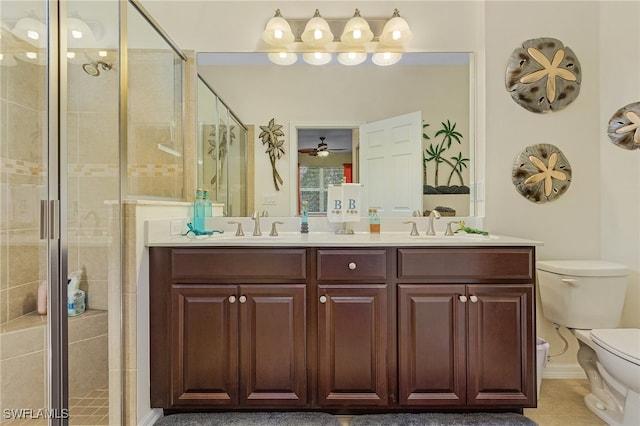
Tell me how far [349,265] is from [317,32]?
147 centimetres

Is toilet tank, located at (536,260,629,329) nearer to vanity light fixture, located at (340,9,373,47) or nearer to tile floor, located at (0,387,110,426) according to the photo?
vanity light fixture, located at (340,9,373,47)

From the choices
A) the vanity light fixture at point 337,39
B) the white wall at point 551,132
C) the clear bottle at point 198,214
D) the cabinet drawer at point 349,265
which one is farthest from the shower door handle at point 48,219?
the white wall at point 551,132

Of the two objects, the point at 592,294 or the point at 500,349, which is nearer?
the point at 500,349

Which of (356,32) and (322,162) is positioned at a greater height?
(356,32)

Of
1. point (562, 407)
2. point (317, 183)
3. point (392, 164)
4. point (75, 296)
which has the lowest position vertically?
point (562, 407)

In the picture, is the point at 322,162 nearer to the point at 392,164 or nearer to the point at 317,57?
the point at 392,164

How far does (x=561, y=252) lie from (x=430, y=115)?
1.19 metres

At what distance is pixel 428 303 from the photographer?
5.22ft

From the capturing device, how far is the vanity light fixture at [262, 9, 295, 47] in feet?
6.89

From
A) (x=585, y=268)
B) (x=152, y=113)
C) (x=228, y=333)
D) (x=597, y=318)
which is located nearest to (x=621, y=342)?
(x=597, y=318)

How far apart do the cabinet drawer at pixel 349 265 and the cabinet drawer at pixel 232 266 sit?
0.10 meters

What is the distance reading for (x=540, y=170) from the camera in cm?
211

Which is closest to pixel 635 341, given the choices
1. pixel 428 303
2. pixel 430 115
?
pixel 428 303

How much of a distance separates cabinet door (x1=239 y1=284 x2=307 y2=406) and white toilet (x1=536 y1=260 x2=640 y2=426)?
1.42 m
